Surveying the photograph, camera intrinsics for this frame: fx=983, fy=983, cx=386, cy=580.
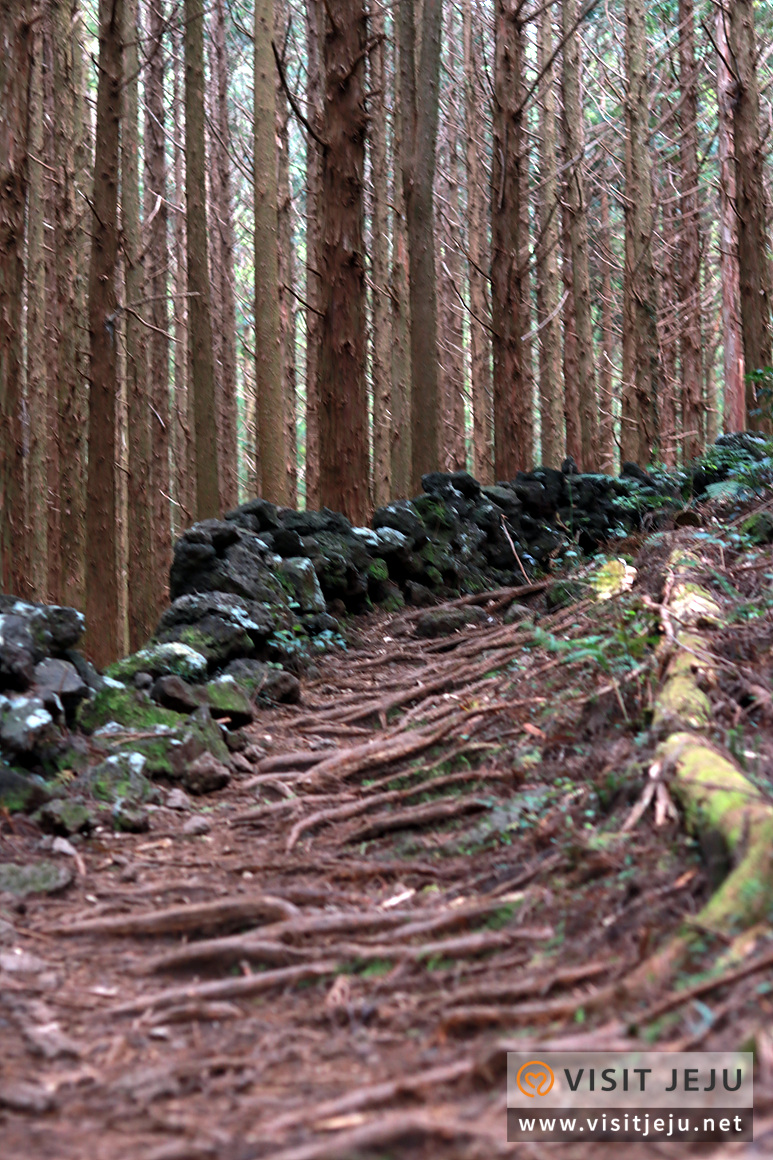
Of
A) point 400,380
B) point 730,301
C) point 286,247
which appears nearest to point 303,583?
point 400,380

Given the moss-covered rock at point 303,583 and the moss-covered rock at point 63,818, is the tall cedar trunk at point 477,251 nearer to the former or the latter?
the moss-covered rock at point 303,583

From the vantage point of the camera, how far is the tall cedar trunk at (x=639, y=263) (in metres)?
12.6

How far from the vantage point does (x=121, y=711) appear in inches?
188

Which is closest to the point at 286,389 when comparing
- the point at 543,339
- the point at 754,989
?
the point at 543,339

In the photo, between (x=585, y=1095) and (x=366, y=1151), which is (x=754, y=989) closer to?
(x=585, y=1095)


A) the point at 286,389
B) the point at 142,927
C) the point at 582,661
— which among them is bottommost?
the point at 142,927

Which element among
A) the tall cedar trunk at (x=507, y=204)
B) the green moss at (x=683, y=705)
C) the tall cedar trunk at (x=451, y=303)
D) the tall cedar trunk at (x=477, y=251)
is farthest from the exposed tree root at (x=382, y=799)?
the tall cedar trunk at (x=451, y=303)

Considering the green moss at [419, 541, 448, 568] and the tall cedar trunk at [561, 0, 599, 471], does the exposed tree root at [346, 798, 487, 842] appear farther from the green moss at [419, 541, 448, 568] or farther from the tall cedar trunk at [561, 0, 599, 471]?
the tall cedar trunk at [561, 0, 599, 471]

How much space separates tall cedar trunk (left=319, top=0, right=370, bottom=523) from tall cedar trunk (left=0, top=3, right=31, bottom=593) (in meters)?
2.39

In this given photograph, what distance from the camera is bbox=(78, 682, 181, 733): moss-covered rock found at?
15.5 ft

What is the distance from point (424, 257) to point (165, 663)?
6972mm

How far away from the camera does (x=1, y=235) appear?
21.0 ft

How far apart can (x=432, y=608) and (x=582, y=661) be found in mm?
3010

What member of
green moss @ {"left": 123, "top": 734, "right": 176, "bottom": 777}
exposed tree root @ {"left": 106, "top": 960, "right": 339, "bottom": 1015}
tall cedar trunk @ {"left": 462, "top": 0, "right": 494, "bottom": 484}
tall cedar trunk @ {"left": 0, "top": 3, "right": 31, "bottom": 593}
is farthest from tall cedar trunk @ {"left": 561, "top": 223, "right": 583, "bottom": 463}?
exposed tree root @ {"left": 106, "top": 960, "right": 339, "bottom": 1015}
